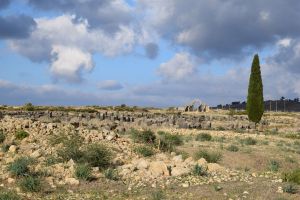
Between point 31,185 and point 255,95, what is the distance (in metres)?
42.4

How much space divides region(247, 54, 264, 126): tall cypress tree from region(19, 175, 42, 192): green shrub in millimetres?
41805

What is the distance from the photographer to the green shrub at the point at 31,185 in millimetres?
16203

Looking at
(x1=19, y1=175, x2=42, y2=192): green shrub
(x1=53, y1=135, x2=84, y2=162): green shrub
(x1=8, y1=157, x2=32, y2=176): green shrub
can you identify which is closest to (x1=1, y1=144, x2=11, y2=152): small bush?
(x1=53, y1=135, x2=84, y2=162): green shrub

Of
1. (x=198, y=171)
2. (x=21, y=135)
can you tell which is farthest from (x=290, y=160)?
(x=21, y=135)

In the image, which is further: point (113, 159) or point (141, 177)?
point (113, 159)

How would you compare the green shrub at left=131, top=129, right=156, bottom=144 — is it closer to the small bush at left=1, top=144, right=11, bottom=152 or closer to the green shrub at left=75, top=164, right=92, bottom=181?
the small bush at left=1, top=144, right=11, bottom=152

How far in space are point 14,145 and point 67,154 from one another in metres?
4.29

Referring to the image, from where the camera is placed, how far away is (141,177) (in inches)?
703

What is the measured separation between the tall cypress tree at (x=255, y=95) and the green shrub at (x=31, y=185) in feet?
137

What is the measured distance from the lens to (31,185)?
16.2 meters

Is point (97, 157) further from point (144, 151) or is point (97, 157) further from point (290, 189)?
point (290, 189)

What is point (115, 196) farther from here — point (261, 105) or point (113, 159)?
point (261, 105)

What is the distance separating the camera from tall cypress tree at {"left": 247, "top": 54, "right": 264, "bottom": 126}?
5553 cm

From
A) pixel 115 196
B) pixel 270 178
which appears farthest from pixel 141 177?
pixel 270 178
